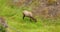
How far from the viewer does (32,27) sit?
18.7 m

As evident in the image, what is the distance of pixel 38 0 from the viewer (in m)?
23.3

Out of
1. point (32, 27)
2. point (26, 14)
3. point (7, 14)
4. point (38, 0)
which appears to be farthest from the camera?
point (38, 0)

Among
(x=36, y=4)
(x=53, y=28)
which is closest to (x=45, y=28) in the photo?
(x=53, y=28)

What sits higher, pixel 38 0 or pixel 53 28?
pixel 38 0

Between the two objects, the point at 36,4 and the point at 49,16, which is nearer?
the point at 49,16

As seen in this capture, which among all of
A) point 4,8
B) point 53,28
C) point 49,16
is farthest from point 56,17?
point 4,8

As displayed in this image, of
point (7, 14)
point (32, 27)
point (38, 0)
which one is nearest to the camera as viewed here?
point (32, 27)

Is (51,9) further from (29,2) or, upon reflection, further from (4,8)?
(4,8)

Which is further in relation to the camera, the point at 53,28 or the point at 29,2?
the point at 29,2

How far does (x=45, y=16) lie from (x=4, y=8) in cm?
444

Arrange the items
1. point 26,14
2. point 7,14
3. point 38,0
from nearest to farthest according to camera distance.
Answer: point 26,14, point 7,14, point 38,0

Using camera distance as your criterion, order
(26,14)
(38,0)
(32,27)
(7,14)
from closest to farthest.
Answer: (32,27) → (26,14) → (7,14) → (38,0)

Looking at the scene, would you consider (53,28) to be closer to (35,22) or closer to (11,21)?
(35,22)

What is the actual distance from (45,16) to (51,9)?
127 centimetres
